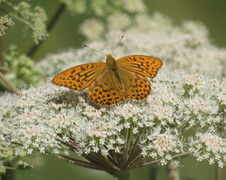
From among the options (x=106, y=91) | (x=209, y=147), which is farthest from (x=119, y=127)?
(x=209, y=147)

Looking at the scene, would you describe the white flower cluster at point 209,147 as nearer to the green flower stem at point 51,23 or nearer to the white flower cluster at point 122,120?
the white flower cluster at point 122,120

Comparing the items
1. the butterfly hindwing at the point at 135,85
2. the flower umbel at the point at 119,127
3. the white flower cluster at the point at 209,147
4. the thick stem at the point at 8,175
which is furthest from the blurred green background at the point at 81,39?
the white flower cluster at the point at 209,147

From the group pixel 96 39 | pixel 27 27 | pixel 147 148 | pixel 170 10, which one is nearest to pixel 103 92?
pixel 147 148

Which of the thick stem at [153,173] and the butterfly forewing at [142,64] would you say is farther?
the thick stem at [153,173]

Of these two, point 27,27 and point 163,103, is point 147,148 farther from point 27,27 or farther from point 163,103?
point 27,27

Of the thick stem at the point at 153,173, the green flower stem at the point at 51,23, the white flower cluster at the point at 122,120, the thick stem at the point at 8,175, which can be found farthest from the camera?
the thick stem at the point at 153,173

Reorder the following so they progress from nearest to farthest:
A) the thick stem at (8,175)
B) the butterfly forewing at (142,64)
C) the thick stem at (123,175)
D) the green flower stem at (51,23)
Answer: the thick stem at (123,175)
the thick stem at (8,175)
the butterfly forewing at (142,64)
the green flower stem at (51,23)

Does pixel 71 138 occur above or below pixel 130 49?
below
